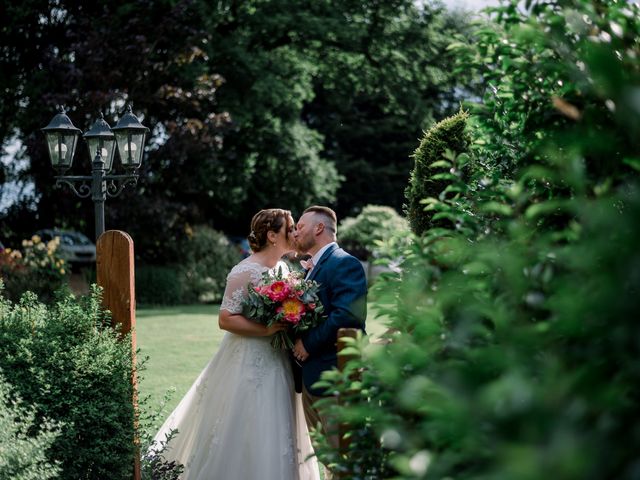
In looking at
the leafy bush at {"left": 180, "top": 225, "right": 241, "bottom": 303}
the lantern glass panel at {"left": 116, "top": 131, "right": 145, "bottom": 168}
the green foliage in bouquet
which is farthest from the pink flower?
the leafy bush at {"left": 180, "top": 225, "right": 241, "bottom": 303}

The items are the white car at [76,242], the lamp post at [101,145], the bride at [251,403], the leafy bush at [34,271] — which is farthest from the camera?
the white car at [76,242]

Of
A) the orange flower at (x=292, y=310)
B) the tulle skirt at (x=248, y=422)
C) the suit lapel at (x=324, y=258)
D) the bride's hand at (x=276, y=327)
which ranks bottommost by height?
the tulle skirt at (x=248, y=422)

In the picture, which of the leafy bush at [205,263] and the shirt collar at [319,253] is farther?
the leafy bush at [205,263]

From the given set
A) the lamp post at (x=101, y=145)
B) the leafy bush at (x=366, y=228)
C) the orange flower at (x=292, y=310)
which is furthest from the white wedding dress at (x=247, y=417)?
the leafy bush at (x=366, y=228)

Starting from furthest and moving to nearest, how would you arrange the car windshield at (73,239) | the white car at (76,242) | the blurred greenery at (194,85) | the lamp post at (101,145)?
the car windshield at (73,239), the white car at (76,242), the blurred greenery at (194,85), the lamp post at (101,145)

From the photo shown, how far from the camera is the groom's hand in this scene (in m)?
5.03

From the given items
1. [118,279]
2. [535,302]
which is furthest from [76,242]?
[535,302]

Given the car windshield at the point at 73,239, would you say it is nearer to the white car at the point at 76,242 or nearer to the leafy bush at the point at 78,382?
the white car at the point at 76,242

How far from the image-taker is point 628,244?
135 cm

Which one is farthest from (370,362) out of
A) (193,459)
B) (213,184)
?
(213,184)

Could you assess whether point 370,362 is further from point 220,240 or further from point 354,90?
point 354,90

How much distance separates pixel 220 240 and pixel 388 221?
19.3 ft

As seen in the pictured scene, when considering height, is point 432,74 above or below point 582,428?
above

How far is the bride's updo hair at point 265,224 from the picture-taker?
5.34 meters
